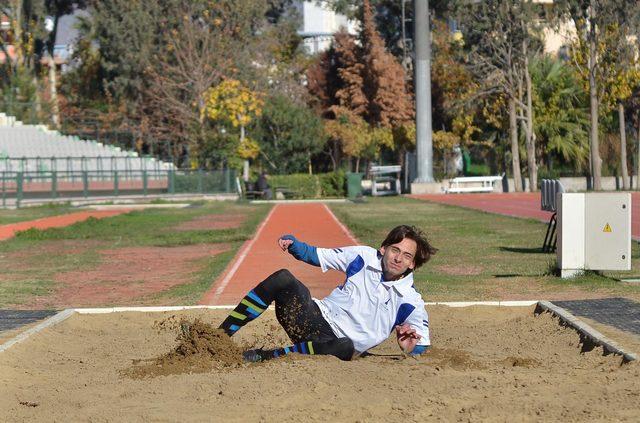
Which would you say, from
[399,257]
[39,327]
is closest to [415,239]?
[399,257]

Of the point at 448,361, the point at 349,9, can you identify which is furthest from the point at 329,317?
the point at 349,9

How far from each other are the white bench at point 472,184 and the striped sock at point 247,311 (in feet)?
169

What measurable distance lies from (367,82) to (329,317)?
66.2 metres

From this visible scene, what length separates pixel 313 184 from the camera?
5919 cm

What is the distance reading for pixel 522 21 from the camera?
195 ft

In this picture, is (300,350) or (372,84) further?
(372,84)

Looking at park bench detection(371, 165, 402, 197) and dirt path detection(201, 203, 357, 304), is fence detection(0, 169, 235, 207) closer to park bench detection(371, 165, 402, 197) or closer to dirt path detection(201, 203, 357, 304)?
park bench detection(371, 165, 402, 197)

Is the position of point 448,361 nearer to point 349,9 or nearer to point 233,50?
point 233,50

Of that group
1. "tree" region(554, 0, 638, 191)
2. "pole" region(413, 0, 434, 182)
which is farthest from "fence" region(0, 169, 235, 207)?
"tree" region(554, 0, 638, 191)

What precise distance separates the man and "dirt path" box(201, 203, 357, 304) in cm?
466

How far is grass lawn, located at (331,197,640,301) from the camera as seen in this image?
47.5ft

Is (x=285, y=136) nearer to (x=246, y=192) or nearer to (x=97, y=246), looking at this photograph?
(x=246, y=192)

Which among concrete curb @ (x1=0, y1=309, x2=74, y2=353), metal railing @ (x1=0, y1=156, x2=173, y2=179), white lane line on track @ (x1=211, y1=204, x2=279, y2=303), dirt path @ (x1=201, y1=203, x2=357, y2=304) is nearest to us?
concrete curb @ (x1=0, y1=309, x2=74, y2=353)

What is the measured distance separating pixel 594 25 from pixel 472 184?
10.3m
